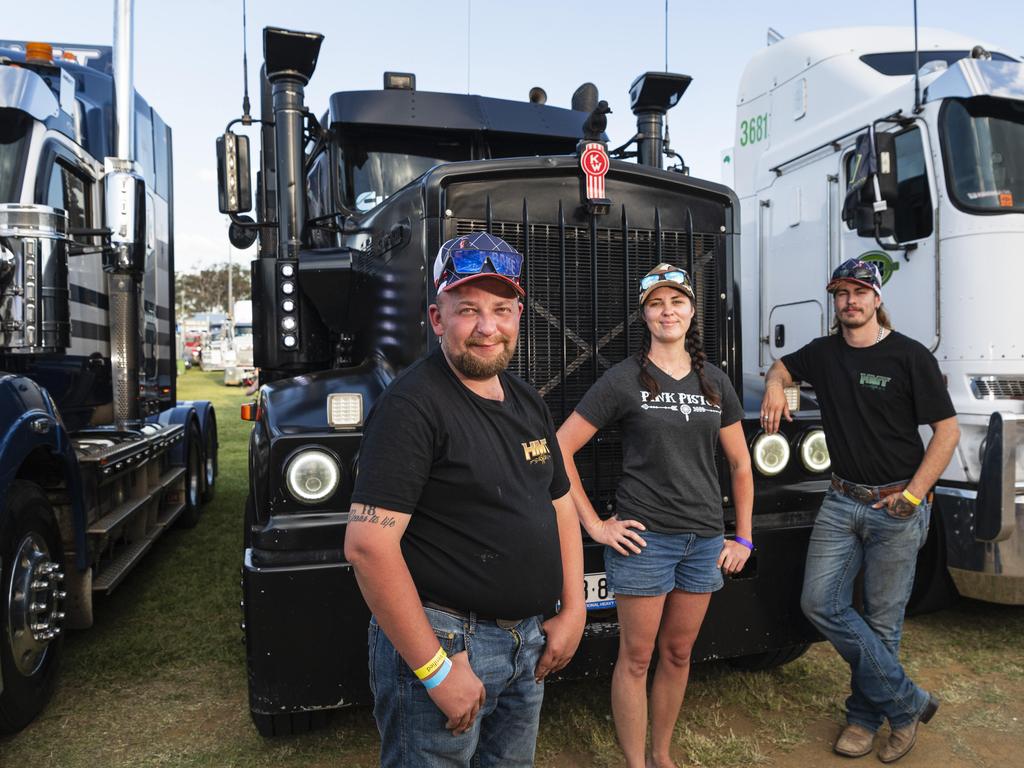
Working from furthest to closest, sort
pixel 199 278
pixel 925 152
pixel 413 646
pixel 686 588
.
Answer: pixel 199 278
pixel 925 152
pixel 686 588
pixel 413 646

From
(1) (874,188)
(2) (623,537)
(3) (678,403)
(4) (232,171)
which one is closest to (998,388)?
(1) (874,188)

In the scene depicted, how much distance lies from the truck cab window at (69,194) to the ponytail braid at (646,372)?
3.46m

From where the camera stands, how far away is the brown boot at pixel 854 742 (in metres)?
3.35

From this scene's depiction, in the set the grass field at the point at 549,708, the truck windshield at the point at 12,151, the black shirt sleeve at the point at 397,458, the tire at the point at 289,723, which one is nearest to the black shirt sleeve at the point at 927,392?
the grass field at the point at 549,708

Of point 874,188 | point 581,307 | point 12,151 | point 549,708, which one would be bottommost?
point 549,708

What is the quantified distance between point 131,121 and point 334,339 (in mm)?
2318

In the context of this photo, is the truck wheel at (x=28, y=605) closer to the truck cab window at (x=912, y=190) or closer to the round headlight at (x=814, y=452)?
the round headlight at (x=814, y=452)

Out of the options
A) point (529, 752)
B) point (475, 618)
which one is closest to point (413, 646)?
point (475, 618)

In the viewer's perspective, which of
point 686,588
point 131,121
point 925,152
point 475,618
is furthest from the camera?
point 131,121

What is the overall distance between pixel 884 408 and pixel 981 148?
2.17 m

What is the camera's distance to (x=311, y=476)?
9.78 ft

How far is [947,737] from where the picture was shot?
3.54 m

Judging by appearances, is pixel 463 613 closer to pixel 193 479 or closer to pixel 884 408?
pixel 884 408

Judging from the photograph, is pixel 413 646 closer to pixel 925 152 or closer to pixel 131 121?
pixel 925 152
